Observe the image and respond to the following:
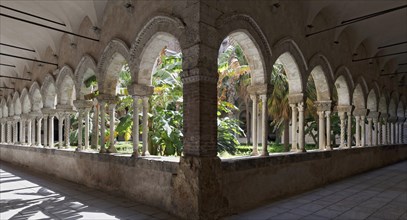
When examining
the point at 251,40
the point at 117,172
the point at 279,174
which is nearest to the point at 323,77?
the point at 251,40

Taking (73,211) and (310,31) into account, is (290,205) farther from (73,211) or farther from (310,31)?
(310,31)

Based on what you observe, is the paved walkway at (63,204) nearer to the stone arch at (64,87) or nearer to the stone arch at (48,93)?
the stone arch at (64,87)

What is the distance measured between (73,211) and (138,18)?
3.79m

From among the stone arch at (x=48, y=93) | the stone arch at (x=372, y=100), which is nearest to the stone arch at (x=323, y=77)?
the stone arch at (x=372, y=100)

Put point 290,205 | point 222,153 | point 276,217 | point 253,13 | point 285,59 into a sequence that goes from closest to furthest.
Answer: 1. point 276,217
2. point 290,205
3. point 253,13
4. point 285,59
5. point 222,153

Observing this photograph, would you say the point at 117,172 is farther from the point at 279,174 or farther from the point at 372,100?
the point at 372,100

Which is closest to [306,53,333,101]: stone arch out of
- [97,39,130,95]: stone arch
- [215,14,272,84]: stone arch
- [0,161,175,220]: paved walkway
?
[215,14,272,84]: stone arch

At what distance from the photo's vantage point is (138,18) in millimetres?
5945

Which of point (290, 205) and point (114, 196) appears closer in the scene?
point (290, 205)

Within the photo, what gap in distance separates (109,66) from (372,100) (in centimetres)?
1007

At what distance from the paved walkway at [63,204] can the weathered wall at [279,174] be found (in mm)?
1183

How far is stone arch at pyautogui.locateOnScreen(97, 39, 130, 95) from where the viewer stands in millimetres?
6715

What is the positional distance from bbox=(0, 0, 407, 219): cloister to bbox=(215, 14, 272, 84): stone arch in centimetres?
2

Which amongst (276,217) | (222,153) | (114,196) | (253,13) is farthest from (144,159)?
(222,153)
